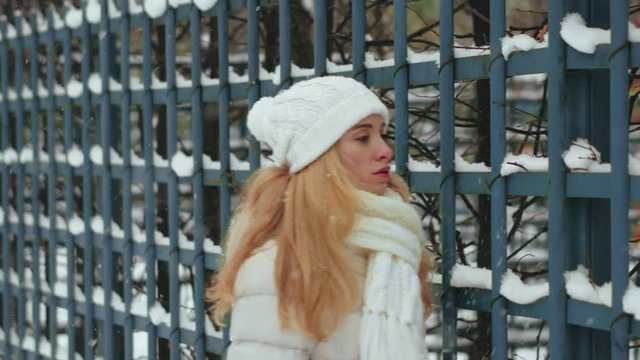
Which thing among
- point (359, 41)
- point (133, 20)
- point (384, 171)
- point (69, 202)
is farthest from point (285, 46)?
point (69, 202)

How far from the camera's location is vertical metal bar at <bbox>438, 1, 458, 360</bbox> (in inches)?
122

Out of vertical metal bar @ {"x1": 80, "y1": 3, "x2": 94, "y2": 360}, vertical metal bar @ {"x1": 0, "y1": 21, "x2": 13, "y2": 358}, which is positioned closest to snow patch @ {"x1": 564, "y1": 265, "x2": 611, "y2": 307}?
vertical metal bar @ {"x1": 80, "y1": 3, "x2": 94, "y2": 360}

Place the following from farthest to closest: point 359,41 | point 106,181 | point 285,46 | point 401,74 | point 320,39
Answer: point 106,181, point 285,46, point 320,39, point 359,41, point 401,74

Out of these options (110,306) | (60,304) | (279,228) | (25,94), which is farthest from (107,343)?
(279,228)

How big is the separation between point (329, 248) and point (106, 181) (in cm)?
206

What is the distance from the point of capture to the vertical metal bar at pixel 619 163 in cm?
260

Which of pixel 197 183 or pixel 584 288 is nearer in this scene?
pixel 584 288

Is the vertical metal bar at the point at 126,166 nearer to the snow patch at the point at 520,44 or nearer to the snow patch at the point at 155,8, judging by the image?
the snow patch at the point at 155,8

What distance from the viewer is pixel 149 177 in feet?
14.6

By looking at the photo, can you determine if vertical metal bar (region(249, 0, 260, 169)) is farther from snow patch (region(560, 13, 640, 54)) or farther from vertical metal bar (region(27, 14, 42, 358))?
vertical metal bar (region(27, 14, 42, 358))

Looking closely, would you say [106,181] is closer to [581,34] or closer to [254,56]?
[254,56]

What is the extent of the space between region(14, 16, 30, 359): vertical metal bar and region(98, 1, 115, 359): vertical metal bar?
660mm

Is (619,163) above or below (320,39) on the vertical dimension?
below

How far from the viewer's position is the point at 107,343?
15.6ft
